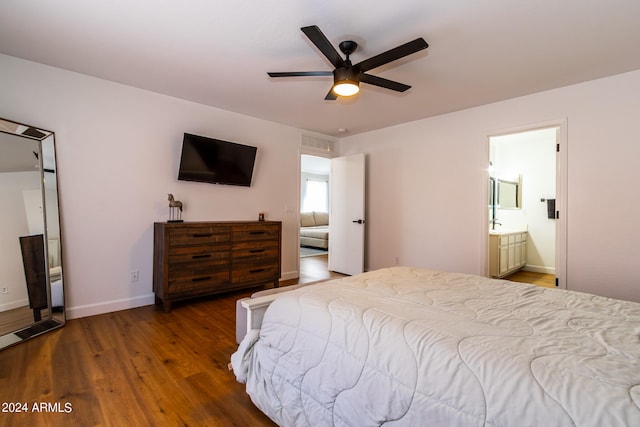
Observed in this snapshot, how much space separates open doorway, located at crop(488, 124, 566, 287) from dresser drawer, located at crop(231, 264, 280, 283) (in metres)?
3.72

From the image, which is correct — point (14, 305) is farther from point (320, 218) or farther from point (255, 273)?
point (320, 218)

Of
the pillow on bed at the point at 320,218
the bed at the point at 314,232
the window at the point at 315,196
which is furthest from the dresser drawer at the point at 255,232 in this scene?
the window at the point at 315,196

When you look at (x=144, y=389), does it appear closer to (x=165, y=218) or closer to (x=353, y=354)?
(x=353, y=354)

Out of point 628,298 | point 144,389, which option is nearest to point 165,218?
point 144,389

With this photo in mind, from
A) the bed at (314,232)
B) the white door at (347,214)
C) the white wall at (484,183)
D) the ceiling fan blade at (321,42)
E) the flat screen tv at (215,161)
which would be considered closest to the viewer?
the ceiling fan blade at (321,42)

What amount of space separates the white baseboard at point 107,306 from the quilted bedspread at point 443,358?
223 cm

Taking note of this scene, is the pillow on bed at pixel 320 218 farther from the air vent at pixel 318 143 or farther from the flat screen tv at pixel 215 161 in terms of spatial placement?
the flat screen tv at pixel 215 161

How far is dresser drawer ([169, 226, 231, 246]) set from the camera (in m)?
3.12

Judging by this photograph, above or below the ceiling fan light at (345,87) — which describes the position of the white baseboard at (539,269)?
below

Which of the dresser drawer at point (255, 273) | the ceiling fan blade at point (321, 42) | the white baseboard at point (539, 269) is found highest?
the ceiling fan blade at point (321, 42)

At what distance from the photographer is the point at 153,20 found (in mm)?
2018

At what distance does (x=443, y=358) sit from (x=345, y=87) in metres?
1.87

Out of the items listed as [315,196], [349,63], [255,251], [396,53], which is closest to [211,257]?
[255,251]

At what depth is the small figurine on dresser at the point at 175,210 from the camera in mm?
3352
